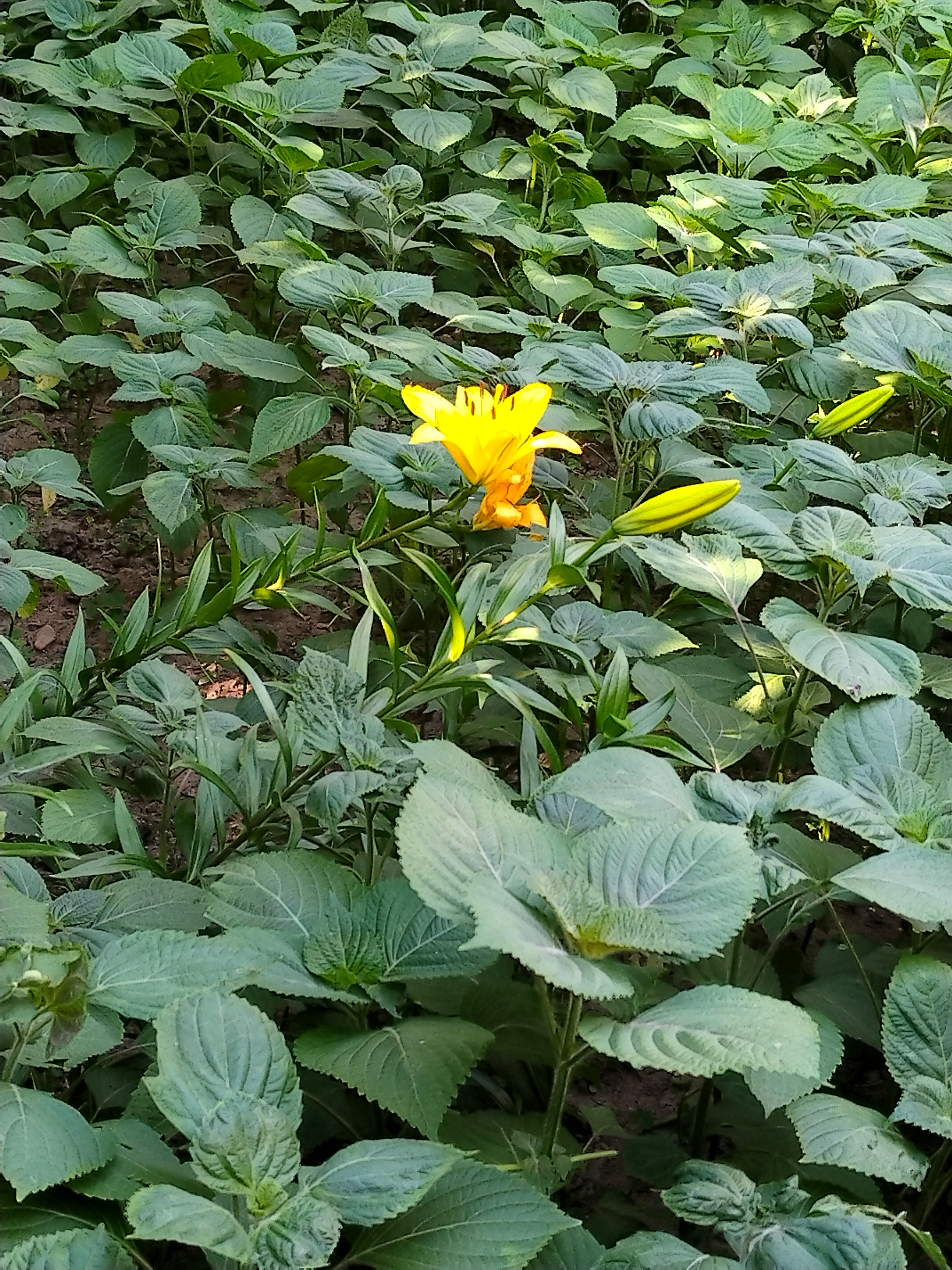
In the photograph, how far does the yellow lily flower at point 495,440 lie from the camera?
1126mm

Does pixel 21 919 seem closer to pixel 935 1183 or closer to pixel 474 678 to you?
pixel 474 678

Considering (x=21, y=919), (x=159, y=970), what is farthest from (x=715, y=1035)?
(x=21, y=919)

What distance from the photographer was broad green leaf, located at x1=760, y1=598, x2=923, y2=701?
0.99 meters

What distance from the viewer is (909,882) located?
782mm

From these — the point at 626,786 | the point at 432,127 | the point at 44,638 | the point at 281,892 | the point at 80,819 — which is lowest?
the point at 44,638

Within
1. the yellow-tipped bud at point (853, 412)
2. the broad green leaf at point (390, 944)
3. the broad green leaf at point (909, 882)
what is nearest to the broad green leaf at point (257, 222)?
the yellow-tipped bud at point (853, 412)

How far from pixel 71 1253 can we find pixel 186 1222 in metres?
0.08

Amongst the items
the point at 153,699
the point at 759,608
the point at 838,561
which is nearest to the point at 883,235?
the point at 759,608

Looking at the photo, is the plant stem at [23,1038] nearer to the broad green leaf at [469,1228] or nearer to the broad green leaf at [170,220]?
the broad green leaf at [469,1228]

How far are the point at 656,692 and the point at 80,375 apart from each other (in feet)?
5.15

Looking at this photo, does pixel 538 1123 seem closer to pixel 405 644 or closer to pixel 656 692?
pixel 656 692

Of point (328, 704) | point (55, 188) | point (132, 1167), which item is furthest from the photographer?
point (55, 188)

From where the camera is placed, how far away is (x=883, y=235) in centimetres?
160

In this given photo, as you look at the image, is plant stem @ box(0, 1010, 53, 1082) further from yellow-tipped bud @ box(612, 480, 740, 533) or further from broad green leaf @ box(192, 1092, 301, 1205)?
yellow-tipped bud @ box(612, 480, 740, 533)
